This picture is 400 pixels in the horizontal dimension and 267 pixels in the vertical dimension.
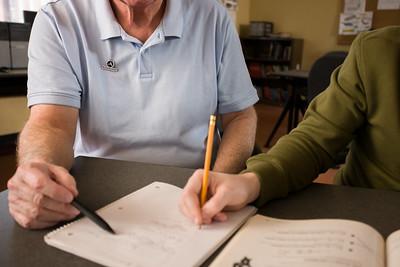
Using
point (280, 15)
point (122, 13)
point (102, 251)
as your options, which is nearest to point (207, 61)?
point (122, 13)

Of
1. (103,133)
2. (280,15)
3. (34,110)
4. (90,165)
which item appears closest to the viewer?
(90,165)

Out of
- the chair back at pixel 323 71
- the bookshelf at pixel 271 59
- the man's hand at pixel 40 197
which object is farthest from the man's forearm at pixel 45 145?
the bookshelf at pixel 271 59

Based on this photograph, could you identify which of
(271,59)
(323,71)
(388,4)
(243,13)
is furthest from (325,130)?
(243,13)

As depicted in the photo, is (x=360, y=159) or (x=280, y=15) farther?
(x=280, y=15)

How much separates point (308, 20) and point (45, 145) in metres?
5.55

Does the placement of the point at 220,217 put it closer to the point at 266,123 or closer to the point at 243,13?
the point at 266,123

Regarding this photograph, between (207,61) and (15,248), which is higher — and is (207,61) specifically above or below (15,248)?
above

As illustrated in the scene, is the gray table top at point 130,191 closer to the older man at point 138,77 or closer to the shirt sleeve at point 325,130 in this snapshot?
the shirt sleeve at point 325,130

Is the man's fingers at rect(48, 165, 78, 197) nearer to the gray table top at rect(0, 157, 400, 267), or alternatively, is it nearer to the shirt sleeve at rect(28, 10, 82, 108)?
the gray table top at rect(0, 157, 400, 267)

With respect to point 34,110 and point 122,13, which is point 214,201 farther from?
point 122,13

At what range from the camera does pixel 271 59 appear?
234 inches

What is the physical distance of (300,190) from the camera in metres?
0.74

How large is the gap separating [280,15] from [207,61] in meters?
5.21

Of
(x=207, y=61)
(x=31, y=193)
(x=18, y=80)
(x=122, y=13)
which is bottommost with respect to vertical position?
(x=18, y=80)
